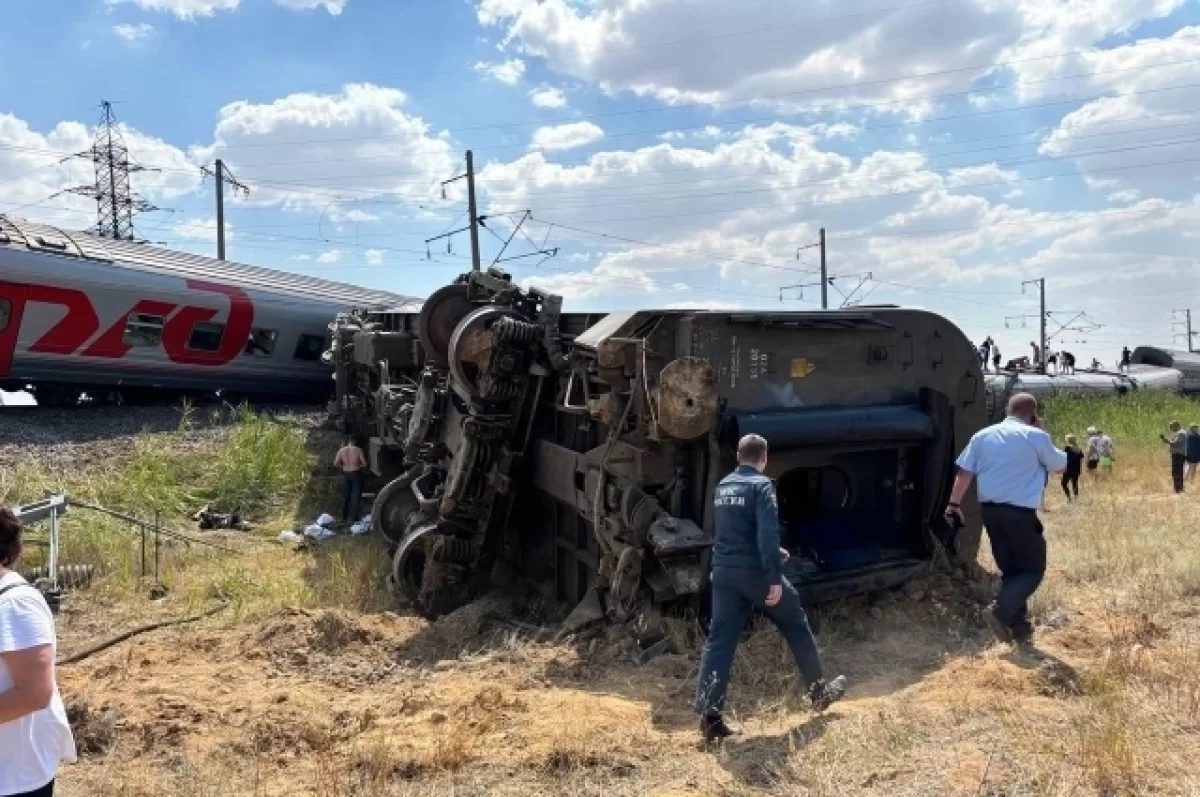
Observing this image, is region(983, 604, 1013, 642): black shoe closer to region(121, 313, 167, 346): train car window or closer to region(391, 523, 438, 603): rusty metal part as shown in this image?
region(391, 523, 438, 603): rusty metal part

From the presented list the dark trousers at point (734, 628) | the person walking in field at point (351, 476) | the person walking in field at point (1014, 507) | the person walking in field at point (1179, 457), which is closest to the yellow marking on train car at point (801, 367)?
the person walking in field at point (1014, 507)

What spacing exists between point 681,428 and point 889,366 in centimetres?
180

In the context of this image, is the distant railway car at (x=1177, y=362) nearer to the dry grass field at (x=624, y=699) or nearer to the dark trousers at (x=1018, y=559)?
the dry grass field at (x=624, y=699)

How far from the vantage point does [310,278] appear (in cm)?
1981

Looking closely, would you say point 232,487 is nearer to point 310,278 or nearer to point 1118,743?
point 310,278

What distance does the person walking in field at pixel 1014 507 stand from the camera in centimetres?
568

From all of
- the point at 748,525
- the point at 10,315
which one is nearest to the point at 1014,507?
the point at 748,525

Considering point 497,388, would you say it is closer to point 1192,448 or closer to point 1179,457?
point 1179,457

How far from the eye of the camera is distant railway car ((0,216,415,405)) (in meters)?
14.5

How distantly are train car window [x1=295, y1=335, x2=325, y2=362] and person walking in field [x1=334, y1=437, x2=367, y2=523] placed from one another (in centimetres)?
579

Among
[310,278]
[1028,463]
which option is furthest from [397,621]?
[310,278]

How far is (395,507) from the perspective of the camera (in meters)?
9.81

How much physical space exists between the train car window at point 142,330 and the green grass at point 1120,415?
18.4 metres

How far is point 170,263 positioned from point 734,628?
14.6 m
